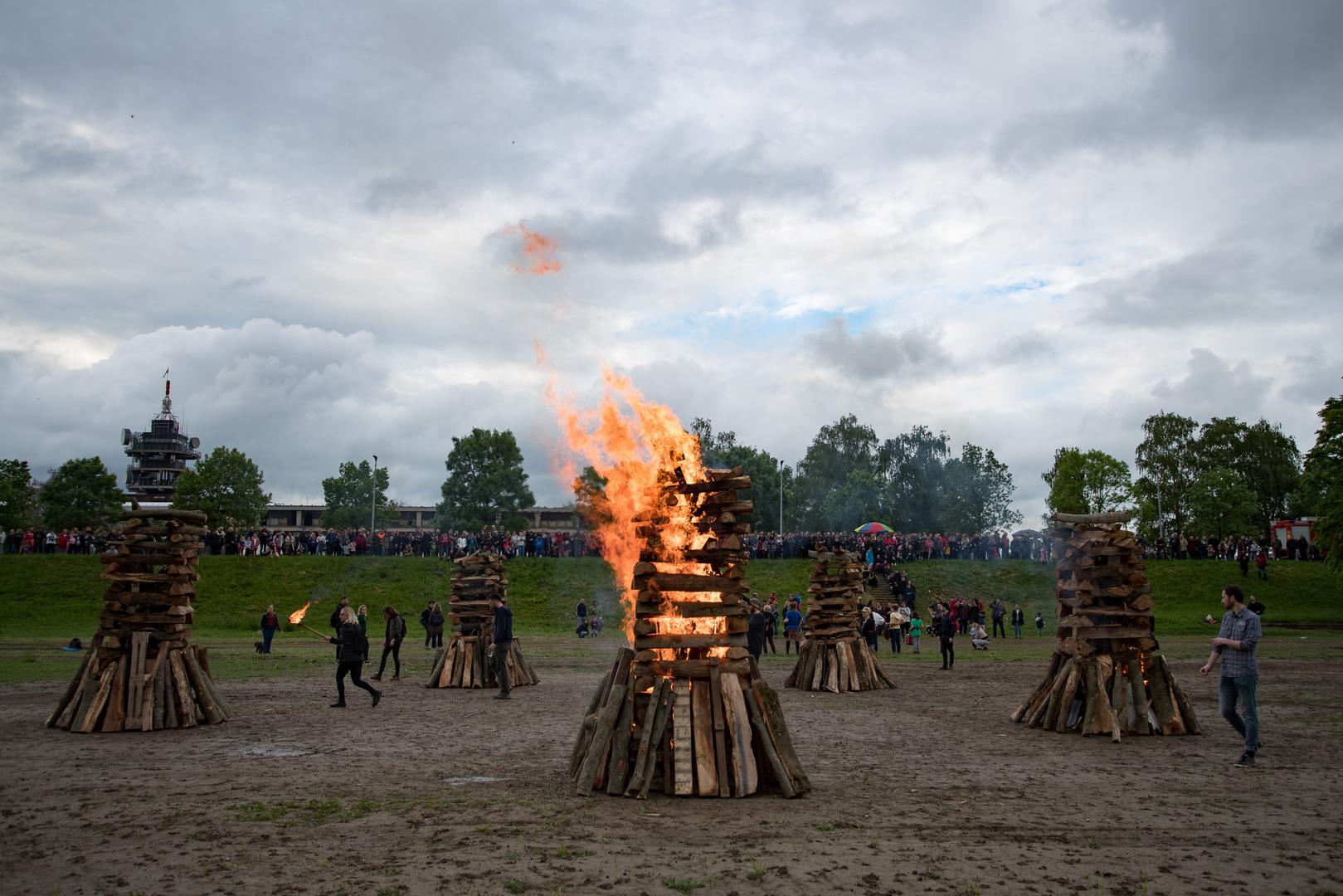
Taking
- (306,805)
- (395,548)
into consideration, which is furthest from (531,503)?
(306,805)

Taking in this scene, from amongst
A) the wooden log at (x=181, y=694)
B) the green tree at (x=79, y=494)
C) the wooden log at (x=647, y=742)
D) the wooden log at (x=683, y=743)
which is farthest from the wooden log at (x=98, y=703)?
the green tree at (x=79, y=494)

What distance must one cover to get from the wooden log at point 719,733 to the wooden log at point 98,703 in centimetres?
1075

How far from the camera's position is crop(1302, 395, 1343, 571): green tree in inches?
1660

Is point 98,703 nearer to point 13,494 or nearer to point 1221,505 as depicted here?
point 13,494

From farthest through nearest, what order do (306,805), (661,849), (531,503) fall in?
1. (531,503)
2. (306,805)
3. (661,849)

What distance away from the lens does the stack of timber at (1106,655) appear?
15.6 m

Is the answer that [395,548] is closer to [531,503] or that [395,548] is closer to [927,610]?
[531,503]

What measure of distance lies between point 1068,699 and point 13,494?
87.4 m

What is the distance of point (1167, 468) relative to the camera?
9719 centimetres

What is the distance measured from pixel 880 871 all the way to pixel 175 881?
564cm

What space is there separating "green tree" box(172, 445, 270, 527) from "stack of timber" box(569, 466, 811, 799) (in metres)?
86.2

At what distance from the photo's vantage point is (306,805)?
10312 mm

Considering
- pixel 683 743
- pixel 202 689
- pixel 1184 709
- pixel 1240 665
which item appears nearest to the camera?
pixel 683 743

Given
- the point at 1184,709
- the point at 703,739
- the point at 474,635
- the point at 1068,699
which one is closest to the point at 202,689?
the point at 474,635
